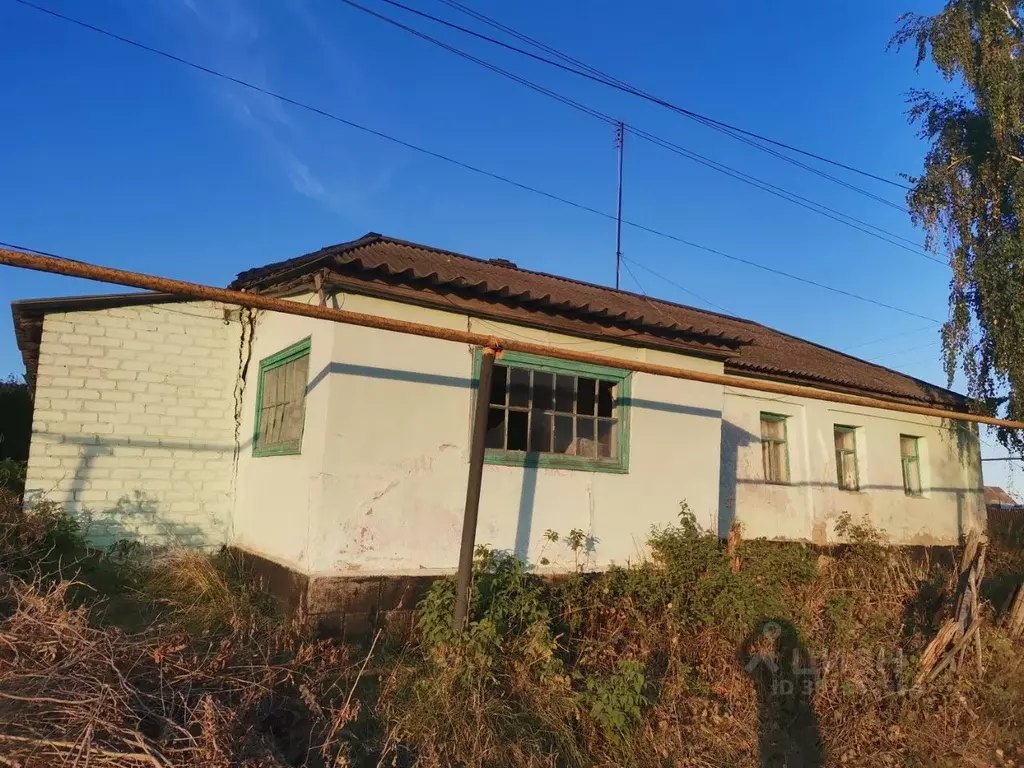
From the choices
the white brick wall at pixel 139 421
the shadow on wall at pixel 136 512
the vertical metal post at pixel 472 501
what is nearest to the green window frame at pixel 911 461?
the vertical metal post at pixel 472 501

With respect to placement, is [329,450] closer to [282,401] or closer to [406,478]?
[406,478]

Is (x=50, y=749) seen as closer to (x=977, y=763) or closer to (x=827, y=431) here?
(x=977, y=763)

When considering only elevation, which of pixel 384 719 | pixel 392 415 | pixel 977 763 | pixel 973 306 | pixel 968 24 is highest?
pixel 968 24

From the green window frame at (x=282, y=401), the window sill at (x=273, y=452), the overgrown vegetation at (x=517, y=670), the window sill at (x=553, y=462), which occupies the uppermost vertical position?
the green window frame at (x=282, y=401)

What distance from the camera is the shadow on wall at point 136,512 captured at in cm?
766

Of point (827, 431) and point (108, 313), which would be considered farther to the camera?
point (827, 431)

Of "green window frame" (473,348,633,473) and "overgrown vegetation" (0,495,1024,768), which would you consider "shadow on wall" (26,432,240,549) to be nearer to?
"overgrown vegetation" (0,495,1024,768)

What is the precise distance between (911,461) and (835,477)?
8.41 ft

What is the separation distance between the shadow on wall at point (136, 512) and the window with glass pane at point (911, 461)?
449 inches

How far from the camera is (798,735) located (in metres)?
5.94

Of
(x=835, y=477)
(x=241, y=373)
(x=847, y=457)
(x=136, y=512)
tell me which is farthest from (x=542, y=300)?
(x=847, y=457)

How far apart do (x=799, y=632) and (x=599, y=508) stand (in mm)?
2237

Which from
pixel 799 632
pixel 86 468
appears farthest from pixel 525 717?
pixel 86 468

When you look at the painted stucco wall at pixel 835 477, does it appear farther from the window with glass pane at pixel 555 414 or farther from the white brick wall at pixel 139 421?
the white brick wall at pixel 139 421
